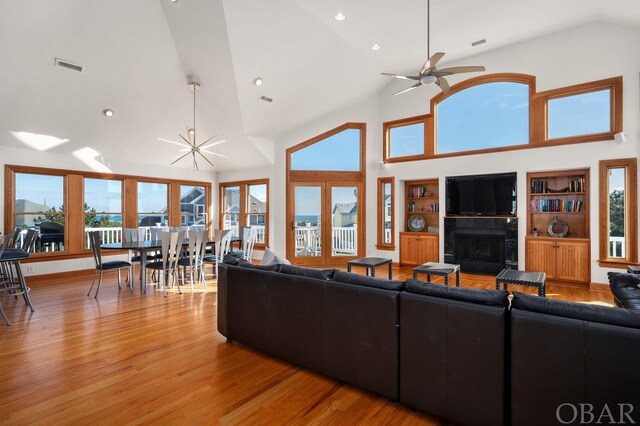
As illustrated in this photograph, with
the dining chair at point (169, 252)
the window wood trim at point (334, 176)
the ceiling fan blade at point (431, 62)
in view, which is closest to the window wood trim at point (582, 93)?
the ceiling fan blade at point (431, 62)

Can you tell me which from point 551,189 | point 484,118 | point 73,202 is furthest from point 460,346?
point 73,202

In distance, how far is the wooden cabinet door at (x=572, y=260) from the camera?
559 centimetres

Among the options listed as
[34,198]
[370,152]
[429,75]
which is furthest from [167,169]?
[429,75]

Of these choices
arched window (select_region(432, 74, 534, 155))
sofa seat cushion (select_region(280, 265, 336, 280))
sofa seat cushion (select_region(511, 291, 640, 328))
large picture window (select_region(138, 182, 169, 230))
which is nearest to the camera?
sofa seat cushion (select_region(511, 291, 640, 328))

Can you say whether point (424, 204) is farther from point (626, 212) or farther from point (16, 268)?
point (16, 268)

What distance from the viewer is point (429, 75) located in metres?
4.05

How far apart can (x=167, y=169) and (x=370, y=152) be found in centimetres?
A: 506

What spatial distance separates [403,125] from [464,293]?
245 inches

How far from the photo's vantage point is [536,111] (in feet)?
19.8

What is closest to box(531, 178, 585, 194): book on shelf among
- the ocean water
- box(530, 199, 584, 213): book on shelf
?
box(530, 199, 584, 213): book on shelf

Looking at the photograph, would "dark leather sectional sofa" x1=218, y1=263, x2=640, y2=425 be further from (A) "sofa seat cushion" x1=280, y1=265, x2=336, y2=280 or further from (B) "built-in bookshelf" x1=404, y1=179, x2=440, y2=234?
(B) "built-in bookshelf" x1=404, y1=179, x2=440, y2=234

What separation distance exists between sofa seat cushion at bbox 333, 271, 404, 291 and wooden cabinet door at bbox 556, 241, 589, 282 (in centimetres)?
503

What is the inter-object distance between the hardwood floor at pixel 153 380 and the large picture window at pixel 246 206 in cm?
475

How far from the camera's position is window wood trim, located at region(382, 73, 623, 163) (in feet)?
17.7
